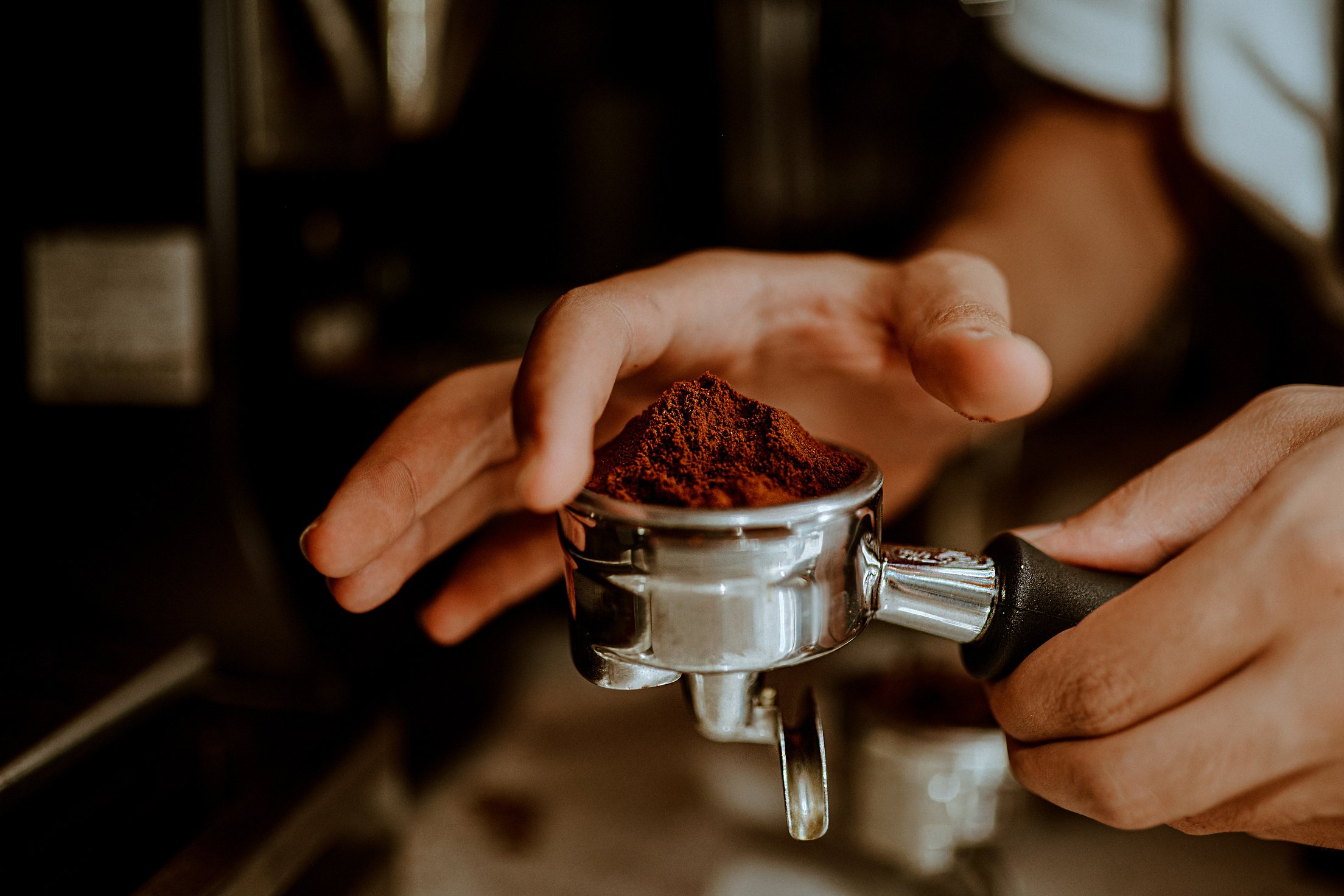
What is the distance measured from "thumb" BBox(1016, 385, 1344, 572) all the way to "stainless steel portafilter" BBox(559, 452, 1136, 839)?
7cm

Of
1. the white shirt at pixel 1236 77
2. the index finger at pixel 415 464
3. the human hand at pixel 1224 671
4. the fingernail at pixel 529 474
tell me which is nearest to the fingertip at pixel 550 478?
the fingernail at pixel 529 474

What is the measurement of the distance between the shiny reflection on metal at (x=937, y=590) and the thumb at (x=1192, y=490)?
2.6 inches

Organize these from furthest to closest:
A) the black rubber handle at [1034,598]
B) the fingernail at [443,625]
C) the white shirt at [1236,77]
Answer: the white shirt at [1236,77] < the fingernail at [443,625] < the black rubber handle at [1034,598]

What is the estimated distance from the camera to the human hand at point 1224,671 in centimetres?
34

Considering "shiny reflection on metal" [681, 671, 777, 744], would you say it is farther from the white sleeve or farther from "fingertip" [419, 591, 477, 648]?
the white sleeve

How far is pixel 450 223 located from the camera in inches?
46.1

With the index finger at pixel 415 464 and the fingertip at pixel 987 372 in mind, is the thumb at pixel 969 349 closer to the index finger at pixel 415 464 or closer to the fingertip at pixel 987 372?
the fingertip at pixel 987 372

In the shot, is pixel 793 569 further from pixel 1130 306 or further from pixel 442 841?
pixel 1130 306

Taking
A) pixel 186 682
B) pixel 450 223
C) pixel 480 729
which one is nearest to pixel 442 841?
pixel 480 729

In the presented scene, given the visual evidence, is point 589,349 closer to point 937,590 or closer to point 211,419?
point 937,590

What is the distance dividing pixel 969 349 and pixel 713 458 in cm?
10

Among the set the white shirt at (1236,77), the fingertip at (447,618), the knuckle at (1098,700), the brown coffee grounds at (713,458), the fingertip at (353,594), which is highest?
the white shirt at (1236,77)

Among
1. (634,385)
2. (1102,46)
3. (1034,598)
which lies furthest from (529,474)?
(1102,46)

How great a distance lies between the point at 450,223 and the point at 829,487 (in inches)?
38.3
